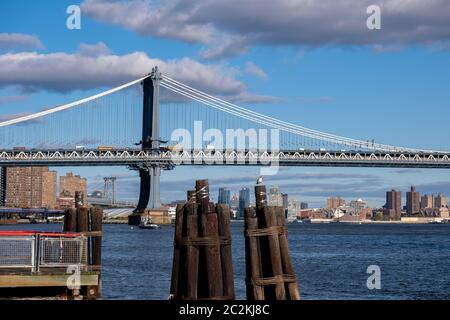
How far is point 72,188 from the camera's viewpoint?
182m

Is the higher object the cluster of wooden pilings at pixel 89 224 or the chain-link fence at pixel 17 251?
the cluster of wooden pilings at pixel 89 224

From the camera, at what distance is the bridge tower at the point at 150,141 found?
9362cm

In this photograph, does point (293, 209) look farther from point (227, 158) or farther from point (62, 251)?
point (62, 251)

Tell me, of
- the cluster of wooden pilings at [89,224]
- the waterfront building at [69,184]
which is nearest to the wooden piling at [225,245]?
the cluster of wooden pilings at [89,224]

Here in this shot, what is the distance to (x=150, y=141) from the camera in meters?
97.0

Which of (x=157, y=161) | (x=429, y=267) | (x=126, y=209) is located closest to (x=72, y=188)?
(x=126, y=209)

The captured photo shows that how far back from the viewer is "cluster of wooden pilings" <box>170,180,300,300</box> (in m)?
13.4

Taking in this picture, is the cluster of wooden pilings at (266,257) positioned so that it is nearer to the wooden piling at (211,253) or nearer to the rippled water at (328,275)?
the wooden piling at (211,253)

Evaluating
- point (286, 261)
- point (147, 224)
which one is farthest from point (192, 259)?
point (147, 224)

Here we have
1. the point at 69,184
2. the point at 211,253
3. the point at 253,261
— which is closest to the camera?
the point at 211,253

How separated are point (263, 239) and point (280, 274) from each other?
22.4 inches

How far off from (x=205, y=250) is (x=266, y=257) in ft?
3.43
